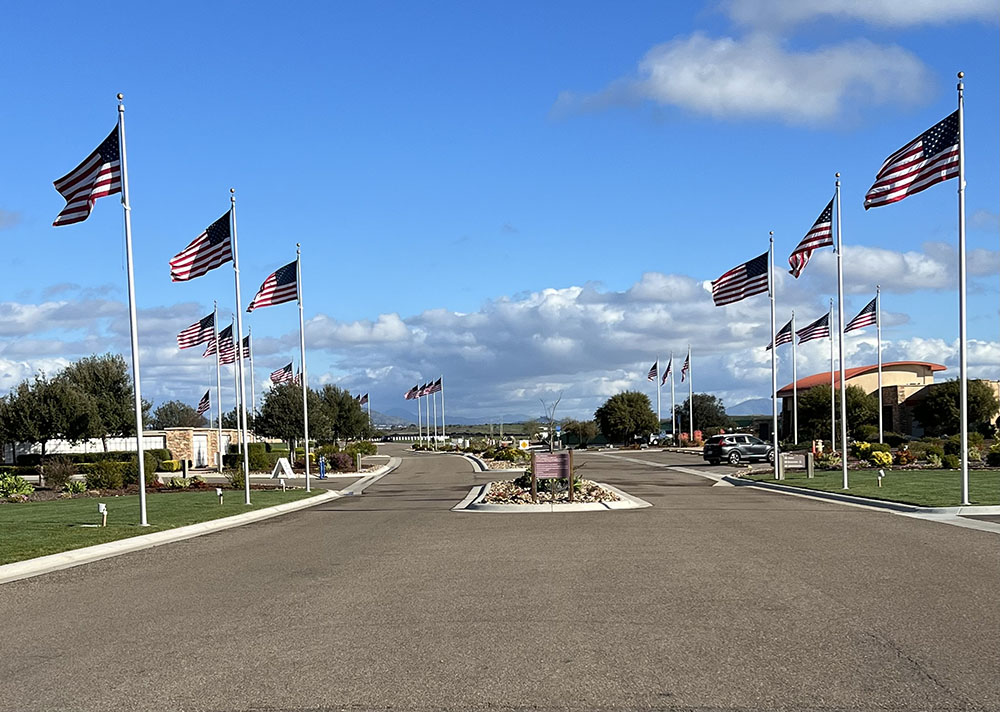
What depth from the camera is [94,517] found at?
79.8 feet

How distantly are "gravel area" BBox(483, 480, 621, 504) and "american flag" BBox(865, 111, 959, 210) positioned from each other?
991 centimetres

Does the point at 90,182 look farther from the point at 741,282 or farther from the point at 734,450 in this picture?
the point at 734,450

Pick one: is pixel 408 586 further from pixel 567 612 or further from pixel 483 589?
pixel 567 612

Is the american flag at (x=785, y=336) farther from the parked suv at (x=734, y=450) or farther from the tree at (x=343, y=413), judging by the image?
the tree at (x=343, y=413)

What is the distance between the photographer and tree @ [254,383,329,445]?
2444 inches

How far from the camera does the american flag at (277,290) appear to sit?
105 ft

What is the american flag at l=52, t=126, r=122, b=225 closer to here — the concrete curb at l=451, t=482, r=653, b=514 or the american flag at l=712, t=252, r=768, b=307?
the concrete curb at l=451, t=482, r=653, b=514

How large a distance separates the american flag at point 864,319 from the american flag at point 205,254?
31.7m

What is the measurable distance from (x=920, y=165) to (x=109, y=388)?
53121 mm

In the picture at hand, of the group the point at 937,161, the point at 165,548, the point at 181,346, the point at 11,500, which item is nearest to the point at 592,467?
the point at 181,346

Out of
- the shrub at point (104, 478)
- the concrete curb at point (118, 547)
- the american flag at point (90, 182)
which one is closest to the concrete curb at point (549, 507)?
the concrete curb at point (118, 547)

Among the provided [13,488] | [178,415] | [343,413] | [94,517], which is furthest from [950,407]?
[178,415]

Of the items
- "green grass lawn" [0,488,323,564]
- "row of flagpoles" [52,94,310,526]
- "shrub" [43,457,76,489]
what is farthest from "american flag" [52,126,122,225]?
"shrub" [43,457,76,489]

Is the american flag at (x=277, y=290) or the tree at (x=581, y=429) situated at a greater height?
the american flag at (x=277, y=290)
